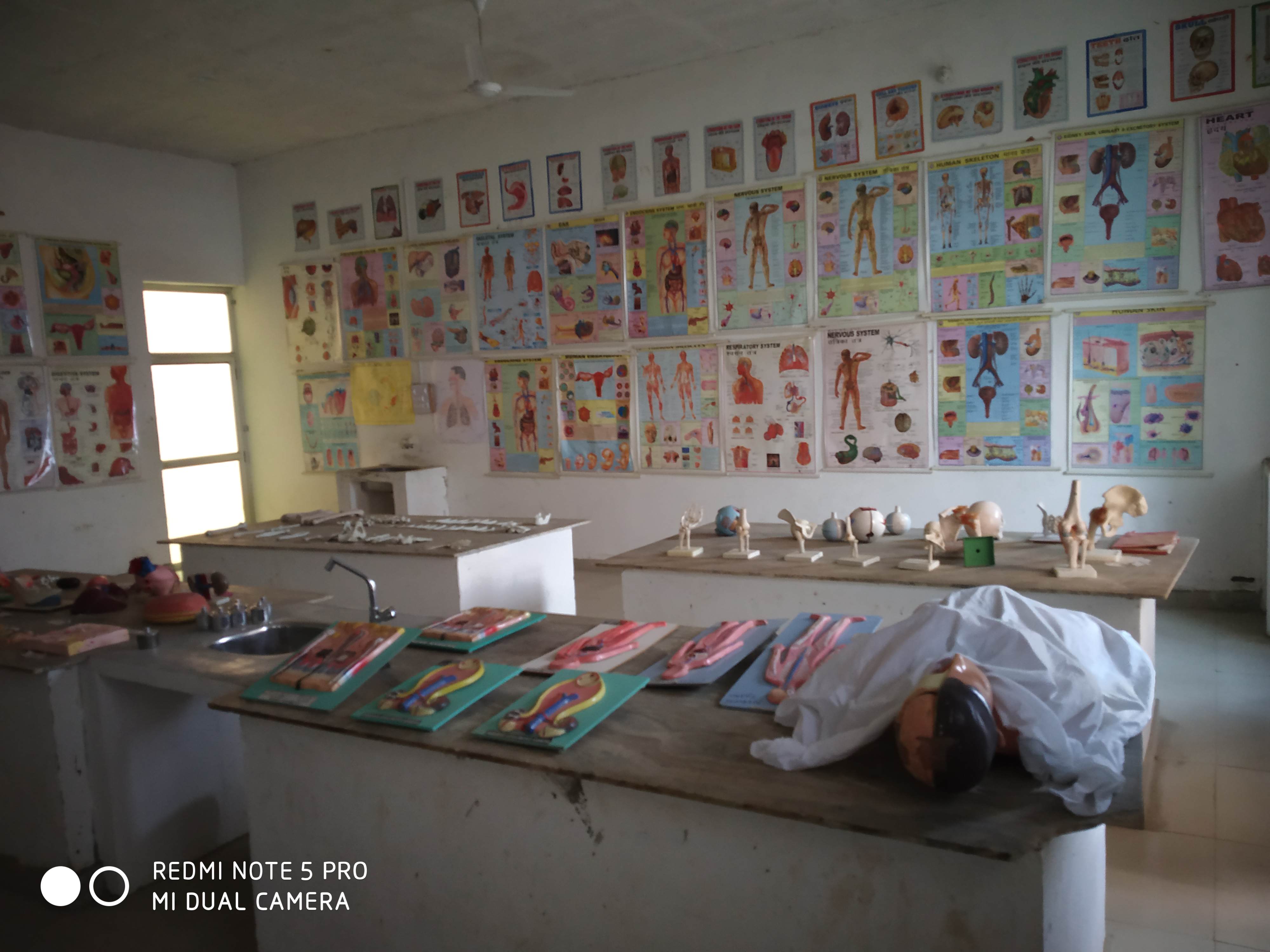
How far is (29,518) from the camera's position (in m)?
6.69

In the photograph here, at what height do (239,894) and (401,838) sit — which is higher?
(401,838)

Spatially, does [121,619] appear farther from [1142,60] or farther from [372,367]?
[1142,60]

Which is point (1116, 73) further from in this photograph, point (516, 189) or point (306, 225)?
point (306, 225)

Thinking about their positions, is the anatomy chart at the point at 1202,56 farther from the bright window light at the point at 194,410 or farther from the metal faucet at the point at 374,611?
the bright window light at the point at 194,410

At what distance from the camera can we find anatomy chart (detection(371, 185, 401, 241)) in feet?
24.5

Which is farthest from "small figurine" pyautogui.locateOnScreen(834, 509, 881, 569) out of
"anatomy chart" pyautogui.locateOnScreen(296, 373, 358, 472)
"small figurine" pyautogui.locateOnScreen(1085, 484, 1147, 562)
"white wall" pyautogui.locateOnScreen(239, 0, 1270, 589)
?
"anatomy chart" pyautogui.locateOnScreen(296, 373, 358, 472)

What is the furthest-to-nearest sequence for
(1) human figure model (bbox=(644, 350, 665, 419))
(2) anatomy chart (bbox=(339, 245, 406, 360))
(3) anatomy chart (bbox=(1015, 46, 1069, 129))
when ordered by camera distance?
(2) anatomy chart (bbox=(339, 245, 406, 360)), (1) human figure model (bbox=(644, 350, 665, 419)), (3) anatomy chart (bbox=(1015, 46, 1069, 129))

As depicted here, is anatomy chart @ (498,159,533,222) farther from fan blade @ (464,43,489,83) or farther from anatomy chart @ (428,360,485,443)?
fan blade @ (464,43,489,83)

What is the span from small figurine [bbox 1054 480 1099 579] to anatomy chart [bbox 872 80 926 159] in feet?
10.6

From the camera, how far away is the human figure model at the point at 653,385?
21.3 feet

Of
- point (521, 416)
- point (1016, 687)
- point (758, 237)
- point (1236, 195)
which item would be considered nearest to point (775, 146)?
point (758, 237)

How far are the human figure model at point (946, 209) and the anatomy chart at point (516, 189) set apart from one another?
3054 millimetres

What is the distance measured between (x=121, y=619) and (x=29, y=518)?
469 cm

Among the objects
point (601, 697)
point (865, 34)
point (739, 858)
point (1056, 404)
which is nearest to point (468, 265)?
point (865, 34)
